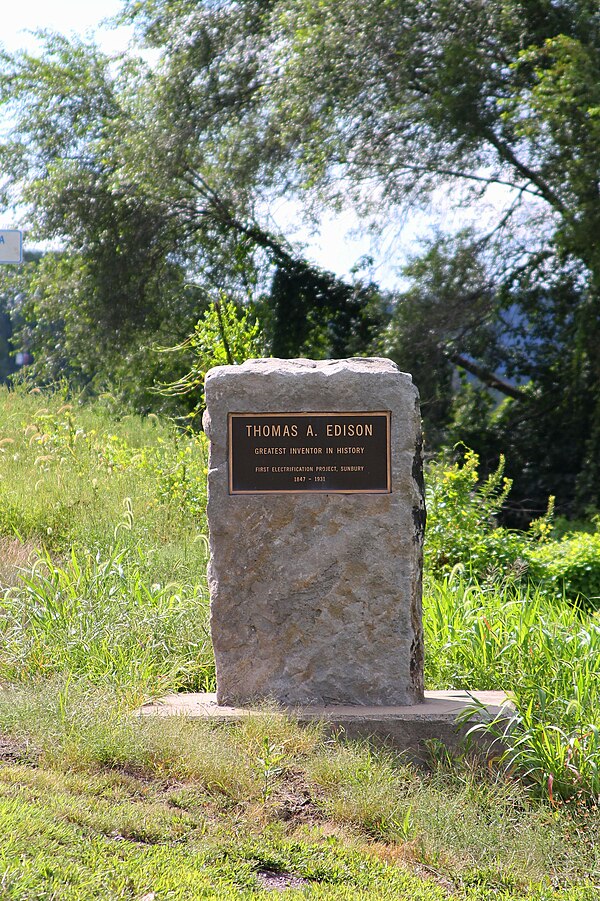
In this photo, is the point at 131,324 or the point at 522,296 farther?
the point at 131,324

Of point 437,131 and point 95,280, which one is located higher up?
point 437,131

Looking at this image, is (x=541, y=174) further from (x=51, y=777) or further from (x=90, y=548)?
(x=51, y=777)

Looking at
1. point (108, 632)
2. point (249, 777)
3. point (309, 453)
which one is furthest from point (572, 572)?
point (249, 777)

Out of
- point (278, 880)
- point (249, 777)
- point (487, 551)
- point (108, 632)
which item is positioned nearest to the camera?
point (278, 880)

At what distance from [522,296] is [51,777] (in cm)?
971

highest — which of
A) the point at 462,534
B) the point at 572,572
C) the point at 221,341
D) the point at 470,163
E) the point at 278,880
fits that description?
the point at 470,163

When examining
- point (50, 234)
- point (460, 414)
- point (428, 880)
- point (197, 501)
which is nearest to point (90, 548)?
point (197, 501)

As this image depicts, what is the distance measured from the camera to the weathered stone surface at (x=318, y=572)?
4.18m

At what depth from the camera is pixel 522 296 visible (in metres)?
11.6

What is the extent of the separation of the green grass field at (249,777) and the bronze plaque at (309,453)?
1071mm

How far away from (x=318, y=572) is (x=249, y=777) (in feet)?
3.40

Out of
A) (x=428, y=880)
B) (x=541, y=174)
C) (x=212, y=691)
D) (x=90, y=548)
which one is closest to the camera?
(x=428, y=880)

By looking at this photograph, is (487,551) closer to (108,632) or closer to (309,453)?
(309,453)

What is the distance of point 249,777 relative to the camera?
346 centimetres
